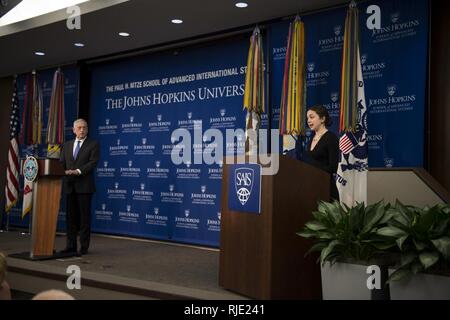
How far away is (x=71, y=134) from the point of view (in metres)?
8.34

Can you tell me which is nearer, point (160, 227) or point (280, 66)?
point (280, 66)

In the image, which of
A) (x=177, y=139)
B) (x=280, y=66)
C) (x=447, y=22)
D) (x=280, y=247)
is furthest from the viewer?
(x=177, y=139)

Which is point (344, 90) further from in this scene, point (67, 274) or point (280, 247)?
point (67, 274)

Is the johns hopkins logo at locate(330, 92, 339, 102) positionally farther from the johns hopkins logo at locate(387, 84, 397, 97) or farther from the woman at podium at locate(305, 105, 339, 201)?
the woman at podium at locate(305, 105, 339, 201)

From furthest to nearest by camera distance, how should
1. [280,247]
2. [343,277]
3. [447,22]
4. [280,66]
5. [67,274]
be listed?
[280,66] → [447,22] → [67,274] → [280,247] → [343,277]

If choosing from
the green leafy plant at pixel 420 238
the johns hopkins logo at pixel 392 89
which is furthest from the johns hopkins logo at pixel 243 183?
the johns hopkins logo at pixel 392 89

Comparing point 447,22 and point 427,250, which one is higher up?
point 447,22

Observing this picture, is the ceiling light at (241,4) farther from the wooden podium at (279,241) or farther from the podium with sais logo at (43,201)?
the wooden podium at (279,241)

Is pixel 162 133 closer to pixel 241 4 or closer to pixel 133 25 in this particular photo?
pixel 133 25

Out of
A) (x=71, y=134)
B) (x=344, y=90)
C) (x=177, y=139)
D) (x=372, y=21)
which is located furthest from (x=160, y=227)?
(x=372, y=21)

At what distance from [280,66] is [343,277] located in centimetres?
342

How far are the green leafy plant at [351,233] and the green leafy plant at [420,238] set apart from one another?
0.27 feet

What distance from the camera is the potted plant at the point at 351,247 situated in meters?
2.96

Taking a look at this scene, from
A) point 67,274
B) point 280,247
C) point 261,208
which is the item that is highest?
point 261,208
